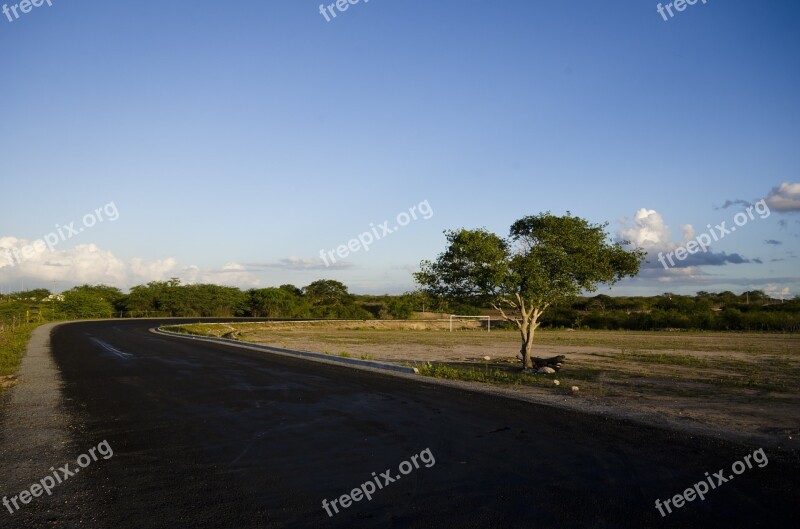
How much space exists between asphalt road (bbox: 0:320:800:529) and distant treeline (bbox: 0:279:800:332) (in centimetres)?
5439

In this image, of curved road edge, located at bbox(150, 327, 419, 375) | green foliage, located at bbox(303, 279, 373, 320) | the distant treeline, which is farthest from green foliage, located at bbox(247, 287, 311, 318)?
curved road edge, located at bbox(150, 327, 419, 375)

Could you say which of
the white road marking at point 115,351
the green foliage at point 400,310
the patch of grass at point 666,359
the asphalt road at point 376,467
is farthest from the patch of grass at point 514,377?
the green foliage at point 400,310

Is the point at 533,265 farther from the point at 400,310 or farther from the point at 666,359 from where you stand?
the point at 400,310

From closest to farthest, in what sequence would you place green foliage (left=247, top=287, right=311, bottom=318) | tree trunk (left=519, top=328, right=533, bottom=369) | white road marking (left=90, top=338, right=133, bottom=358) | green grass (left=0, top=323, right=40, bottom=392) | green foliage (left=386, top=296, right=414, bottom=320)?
green grass (left=0, top=323, right=40, bottom=392) < tree trunk (left=519, top=328, right=533, bottom=369) < white road marking (left=90, top=338, right=133, bottom=358) < green foliage (left=386, top=296, right=414, bottom=320) < green foliage (left=247, top=287, right=311, bottom=318)

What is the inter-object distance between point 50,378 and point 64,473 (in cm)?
1116

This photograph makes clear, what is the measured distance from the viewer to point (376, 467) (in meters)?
7.04

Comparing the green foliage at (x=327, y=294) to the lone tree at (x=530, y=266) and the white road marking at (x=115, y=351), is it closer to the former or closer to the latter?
the white road marking at (x=115, y=351)

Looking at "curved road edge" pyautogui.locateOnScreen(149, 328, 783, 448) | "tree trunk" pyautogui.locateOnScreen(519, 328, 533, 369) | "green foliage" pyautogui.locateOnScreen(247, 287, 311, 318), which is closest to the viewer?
"curved road edge" pyautogui.locateOnScreen(149, 328, 783, 448)

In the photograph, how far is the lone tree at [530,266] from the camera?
17.7 m

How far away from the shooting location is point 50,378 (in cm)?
1609

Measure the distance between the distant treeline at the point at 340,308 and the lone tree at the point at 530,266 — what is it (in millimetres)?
45457

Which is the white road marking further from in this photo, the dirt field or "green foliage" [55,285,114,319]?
"green foliage" [55,285,114,319]

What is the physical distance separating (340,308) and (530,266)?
2756 inches

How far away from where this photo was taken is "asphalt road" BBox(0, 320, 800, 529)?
5418 mm
